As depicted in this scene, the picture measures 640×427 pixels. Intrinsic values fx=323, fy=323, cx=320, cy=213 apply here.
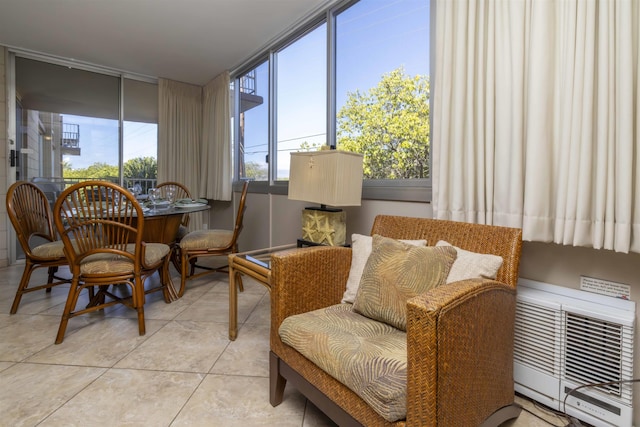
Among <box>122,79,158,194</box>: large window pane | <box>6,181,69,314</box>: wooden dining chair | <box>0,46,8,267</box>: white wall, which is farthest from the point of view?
<box>122,79,158,194</box>: large window pane

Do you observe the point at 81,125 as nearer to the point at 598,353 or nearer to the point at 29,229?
the point at 29,229

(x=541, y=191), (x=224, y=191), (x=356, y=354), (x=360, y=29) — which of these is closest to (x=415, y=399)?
(x=356, y=354)

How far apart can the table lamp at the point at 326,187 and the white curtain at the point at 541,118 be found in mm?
467

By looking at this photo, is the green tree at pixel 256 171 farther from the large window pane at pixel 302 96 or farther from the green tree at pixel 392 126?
the green tree at pixel 392 126

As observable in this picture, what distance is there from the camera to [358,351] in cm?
98

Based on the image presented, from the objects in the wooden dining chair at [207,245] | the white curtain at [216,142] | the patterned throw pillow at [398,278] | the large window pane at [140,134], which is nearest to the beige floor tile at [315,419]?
the patterned throw pillow at [398,278]

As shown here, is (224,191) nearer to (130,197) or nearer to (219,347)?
(130,197)

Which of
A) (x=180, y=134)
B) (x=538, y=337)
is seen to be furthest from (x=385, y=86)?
(x=180, y=134)

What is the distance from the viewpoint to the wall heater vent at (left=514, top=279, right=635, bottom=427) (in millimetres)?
1122

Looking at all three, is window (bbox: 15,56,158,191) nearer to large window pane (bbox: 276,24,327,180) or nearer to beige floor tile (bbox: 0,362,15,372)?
large window pane (bbox: 276,24,327,180)

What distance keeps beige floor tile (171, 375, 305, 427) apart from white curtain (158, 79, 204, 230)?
3505 mm

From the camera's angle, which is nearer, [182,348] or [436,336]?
[436,336]

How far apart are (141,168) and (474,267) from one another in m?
4.61

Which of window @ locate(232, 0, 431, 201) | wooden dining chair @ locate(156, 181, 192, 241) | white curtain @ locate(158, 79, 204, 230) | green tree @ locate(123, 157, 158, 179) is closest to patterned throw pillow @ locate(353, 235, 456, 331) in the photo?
window @ locate(232, 0, 431, 201)
